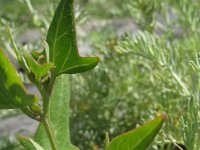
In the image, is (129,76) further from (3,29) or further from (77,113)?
(3,29)

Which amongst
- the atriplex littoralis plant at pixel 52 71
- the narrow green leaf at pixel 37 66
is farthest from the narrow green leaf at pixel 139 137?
the narrow green leaf at pixel 37 66

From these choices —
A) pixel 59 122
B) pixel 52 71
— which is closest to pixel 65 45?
pixel 52 71

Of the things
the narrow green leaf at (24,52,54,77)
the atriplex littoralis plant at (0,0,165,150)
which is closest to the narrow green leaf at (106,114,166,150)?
the atriplex littoralis plant at (0,0,165,150)

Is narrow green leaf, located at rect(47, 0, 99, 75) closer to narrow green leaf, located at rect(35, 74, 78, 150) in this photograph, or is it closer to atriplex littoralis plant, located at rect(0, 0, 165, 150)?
atriplex littoralis plant, located at rect(0, 0, 165, 150)

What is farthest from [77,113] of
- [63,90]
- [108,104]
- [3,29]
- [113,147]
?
[113,147]

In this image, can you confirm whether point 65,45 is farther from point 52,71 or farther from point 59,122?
point 59,122
